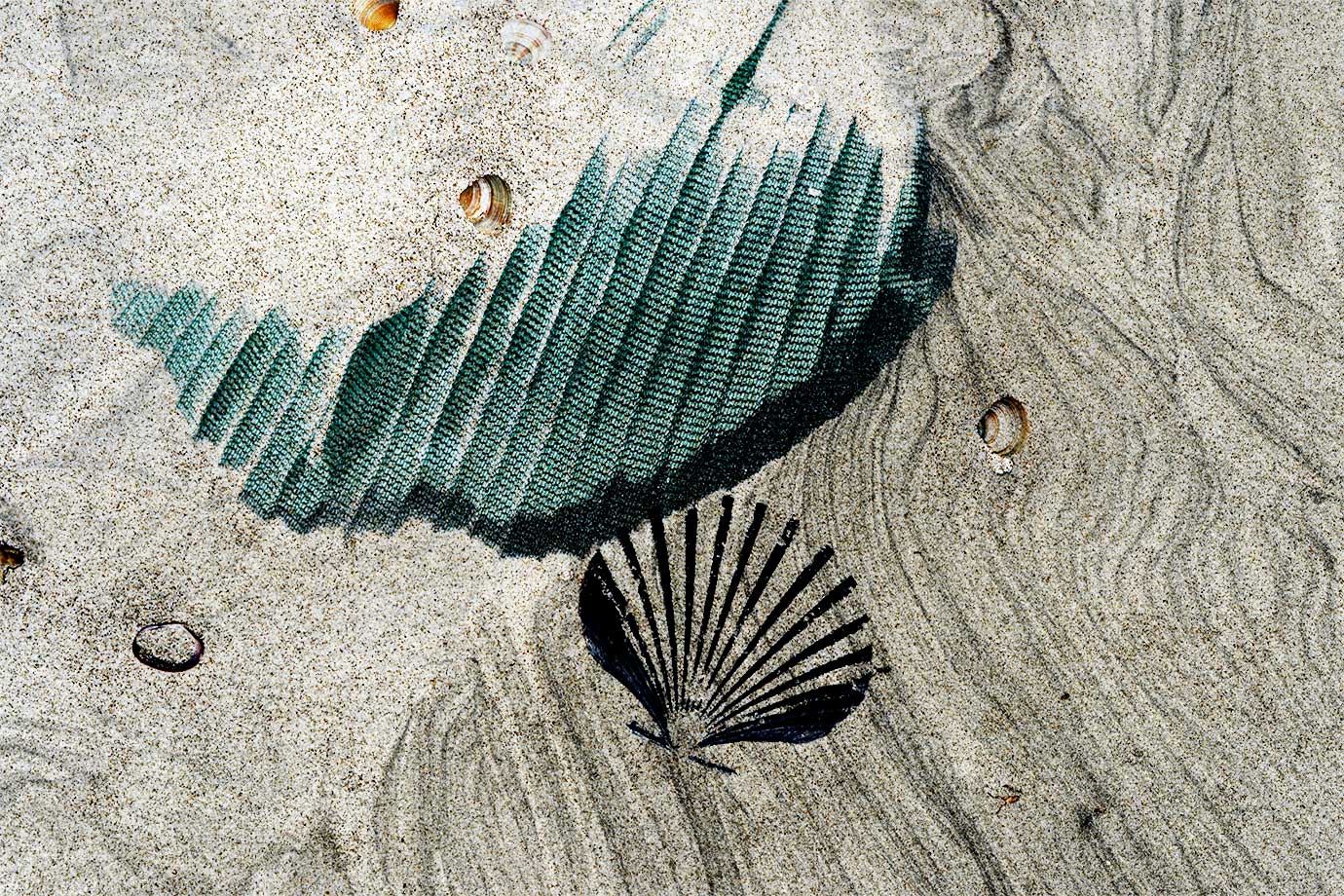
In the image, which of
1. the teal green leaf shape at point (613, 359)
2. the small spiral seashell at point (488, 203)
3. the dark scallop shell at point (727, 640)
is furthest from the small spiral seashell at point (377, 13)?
the dark scallop shell at point (727, 640)

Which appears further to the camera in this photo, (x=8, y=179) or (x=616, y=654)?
(x=616, y=654)

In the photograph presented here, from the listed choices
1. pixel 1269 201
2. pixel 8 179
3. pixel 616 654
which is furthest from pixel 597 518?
pixel 1269 201

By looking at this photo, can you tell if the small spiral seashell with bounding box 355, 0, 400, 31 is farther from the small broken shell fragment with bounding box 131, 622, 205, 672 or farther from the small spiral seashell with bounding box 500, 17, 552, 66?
the small broken shell fragment with bounding box 131, 622, 205, 672

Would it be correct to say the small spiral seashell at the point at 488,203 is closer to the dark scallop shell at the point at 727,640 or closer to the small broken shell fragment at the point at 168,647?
the dark scallop shell at the point at 727,640

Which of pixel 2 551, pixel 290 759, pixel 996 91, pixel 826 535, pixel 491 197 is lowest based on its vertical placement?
pixel 290 759

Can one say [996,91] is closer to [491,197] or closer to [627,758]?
[491,197]
